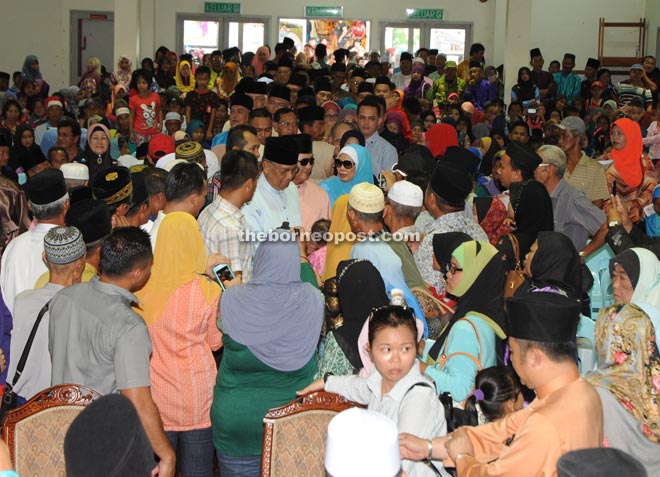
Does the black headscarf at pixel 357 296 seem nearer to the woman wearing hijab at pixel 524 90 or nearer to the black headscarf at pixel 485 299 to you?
the black headscarf at pixel 485 299

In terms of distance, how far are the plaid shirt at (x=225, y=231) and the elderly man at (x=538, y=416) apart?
6.80 feet

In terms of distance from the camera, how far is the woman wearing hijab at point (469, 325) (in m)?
3.36

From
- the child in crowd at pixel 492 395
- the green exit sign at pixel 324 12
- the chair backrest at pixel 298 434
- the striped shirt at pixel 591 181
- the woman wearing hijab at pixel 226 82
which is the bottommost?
the chair backrest at pixel 298 434

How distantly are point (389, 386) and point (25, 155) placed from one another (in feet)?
20.7

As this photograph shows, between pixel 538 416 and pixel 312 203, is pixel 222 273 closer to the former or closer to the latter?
pixel 312 203

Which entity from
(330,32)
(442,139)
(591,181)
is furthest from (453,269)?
(330,32)

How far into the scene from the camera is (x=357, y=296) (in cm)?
361

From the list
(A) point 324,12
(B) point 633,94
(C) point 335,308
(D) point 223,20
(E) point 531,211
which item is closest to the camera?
(C) point 335,308

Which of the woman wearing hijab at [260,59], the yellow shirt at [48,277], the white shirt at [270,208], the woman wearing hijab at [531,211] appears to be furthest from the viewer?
the woman wearing hijab at [260,59]

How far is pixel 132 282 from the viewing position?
3.40 meters

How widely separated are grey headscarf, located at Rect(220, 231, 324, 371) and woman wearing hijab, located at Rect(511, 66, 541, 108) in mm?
9881

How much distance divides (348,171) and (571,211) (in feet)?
5.32

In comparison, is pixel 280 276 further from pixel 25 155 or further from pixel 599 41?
pixel 599 41

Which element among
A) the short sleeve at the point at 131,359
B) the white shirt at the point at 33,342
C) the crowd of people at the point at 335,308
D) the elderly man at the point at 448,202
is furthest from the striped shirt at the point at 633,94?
the short sleeve at the point at 131,359
